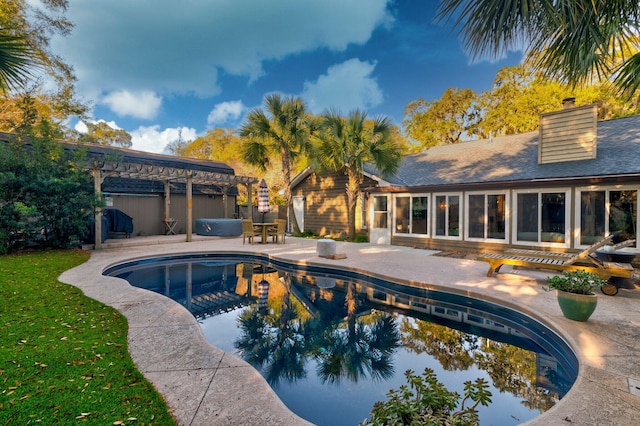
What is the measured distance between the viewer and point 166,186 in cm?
1412

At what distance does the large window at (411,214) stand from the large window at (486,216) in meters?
1.44

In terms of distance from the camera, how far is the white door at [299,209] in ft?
50.0

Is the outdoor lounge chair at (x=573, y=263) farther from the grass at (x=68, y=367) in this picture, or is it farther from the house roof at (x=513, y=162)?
the grass at (x=68, y=367)

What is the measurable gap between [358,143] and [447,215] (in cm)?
395

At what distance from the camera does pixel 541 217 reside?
847 centimetres

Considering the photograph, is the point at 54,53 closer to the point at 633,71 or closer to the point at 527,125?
the point at 633,71

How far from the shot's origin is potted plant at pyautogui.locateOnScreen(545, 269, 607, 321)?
12.3 ft

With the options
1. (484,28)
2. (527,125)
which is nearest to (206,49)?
(484,28)

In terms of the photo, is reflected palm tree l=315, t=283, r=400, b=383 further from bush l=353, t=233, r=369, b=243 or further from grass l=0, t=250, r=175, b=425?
bush l=353, t=233, r=369, b=243

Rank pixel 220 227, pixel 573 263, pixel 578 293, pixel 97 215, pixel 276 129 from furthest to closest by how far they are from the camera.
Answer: pixel 220 227, pixel 276 129, pixel 97 215, pixel 573 263, pixel 578 293

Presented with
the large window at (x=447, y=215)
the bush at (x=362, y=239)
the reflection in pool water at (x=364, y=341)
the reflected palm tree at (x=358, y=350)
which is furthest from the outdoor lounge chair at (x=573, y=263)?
the bush at (x=362, y=239)

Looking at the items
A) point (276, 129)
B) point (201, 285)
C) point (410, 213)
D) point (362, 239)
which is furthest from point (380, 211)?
point (201, 285)

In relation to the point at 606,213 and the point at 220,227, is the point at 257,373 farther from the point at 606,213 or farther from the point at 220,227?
the point at 220,227

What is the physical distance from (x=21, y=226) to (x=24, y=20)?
10670mm
